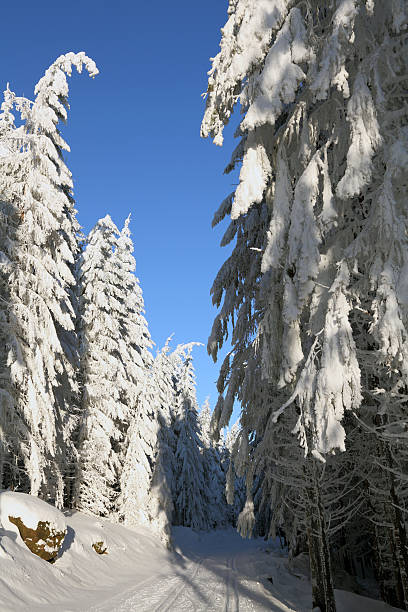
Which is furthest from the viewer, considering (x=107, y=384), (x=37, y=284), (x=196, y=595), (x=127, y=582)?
(x=107, y=384)

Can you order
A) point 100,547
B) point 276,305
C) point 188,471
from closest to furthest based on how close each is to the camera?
point 276,305, point 100,547, point 188,471

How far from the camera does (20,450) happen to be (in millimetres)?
12750

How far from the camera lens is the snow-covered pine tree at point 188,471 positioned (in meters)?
34.6

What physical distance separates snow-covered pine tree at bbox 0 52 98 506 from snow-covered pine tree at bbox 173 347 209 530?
2027 cm

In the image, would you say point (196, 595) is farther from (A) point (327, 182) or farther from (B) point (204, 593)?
(A) point (327, 182)

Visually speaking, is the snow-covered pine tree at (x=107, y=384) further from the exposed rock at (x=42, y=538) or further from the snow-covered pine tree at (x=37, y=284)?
the exposed rock at (x=42, y=538)

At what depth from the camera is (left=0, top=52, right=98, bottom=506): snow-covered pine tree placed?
506 inches

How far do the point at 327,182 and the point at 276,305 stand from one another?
2.18 metres

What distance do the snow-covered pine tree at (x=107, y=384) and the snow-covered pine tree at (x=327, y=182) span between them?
1406cm

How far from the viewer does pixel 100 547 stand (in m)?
14.7

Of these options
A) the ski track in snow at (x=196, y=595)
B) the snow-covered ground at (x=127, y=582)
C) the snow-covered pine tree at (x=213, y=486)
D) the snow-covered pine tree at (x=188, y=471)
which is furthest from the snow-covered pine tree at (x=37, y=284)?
the snow-covered pine tree at (x=213, y=486)

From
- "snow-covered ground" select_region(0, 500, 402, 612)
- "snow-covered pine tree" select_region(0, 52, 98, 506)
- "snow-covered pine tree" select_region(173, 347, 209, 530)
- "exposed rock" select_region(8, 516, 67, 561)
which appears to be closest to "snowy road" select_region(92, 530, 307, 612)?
"snow-covered ground" select_region(0, 500, 402, 612)

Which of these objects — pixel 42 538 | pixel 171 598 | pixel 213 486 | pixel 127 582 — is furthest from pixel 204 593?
pixel 213 486

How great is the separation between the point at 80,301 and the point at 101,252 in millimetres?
3095
